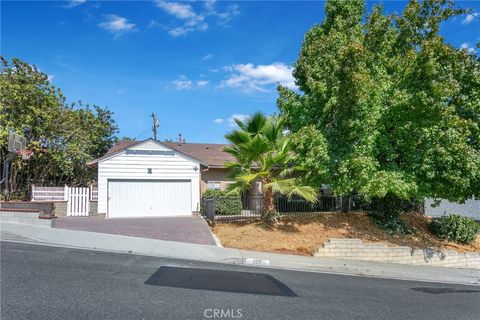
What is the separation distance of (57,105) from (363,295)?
1995cm

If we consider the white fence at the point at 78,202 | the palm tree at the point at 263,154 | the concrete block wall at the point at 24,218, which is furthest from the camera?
the white fence at the point at 78,202

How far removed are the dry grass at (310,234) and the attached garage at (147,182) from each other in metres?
5.11

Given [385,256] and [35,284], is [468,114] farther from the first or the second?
[35,284]

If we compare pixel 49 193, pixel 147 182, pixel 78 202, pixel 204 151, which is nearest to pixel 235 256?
pixel 147 182

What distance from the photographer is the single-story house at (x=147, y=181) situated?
19.5 metres

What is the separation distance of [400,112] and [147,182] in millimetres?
12861

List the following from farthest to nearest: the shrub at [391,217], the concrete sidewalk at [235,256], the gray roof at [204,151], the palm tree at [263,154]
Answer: the gray roof at [204,151] < the shrub at [391,217] < the palm tree at [263,154] < the concrete sidewalk at [235,256]

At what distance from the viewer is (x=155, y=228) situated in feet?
49.5

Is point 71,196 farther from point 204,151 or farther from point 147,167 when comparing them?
point 204,151

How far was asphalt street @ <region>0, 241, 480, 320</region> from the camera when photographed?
5.86 metres

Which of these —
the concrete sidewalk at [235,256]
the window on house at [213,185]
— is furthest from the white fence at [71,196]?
the window on house at [213,185]

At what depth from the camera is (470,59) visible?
12883 mm

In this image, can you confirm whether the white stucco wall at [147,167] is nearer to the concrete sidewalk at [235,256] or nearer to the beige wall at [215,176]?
the beige wall at [215,176]

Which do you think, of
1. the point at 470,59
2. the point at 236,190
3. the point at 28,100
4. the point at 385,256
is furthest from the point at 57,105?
the point at 470,59
